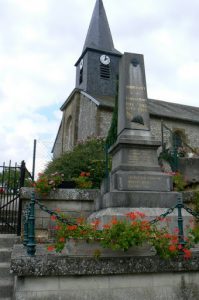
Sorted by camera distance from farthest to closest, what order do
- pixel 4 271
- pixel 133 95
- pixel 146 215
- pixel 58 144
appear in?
pixel 58 144, pixel 133 95, pixel 146 215, pixel 4 271

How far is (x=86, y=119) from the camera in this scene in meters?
23.6

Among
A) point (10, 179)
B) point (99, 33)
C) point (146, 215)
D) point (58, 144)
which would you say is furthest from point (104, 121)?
point (146, 215)

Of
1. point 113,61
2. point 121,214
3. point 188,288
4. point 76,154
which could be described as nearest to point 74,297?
point 188,288

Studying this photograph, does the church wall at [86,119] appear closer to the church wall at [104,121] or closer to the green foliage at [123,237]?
the church wall at [104,121]

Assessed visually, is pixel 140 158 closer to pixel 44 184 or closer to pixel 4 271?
pixel 44 184

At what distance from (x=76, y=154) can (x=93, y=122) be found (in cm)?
1190


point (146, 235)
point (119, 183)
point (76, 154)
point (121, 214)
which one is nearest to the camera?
point (146, 235)

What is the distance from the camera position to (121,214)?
199 inches

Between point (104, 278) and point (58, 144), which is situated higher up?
point (58, 144)

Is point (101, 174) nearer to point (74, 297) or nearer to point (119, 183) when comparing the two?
point (119, 183)

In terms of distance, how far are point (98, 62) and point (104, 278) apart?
24.2 m

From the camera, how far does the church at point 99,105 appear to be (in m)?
22.3

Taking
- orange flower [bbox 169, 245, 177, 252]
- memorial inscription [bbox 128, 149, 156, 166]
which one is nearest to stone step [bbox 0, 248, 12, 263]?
memorial inscription [bbox 128, 149, 156, 166]

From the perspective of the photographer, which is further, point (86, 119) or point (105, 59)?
point (105, 59)
